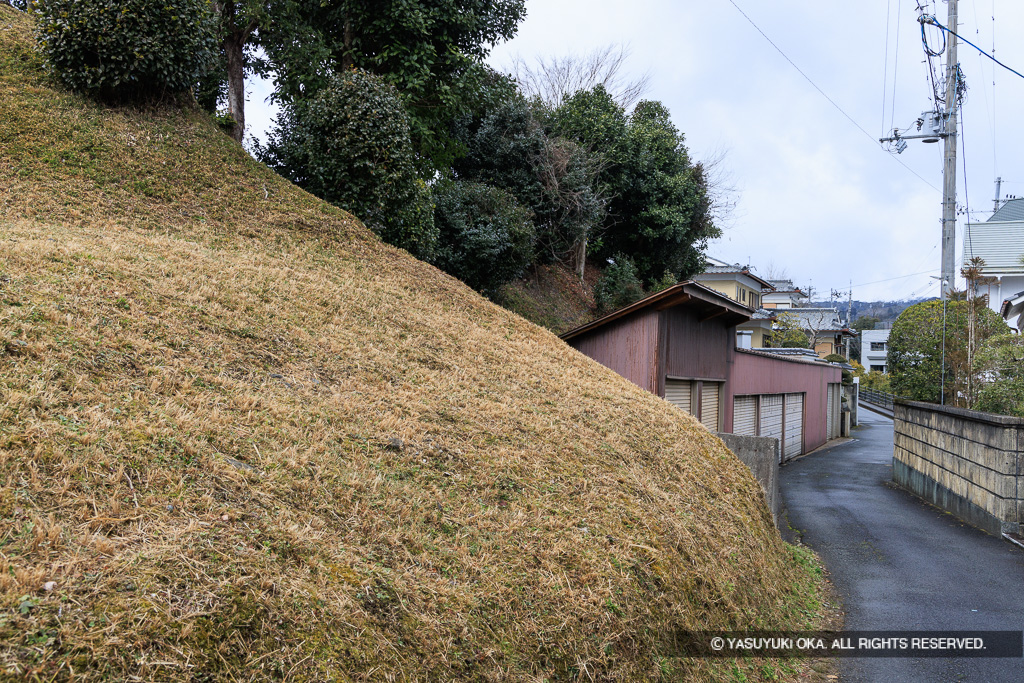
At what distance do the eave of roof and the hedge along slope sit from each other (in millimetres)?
3271

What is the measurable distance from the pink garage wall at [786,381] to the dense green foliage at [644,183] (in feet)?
20.0

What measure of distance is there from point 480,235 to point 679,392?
6.04 meters

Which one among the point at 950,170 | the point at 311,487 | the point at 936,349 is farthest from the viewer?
the point at 936,349

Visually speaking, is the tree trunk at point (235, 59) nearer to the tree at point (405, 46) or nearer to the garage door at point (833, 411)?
the tree at point (405, 46)

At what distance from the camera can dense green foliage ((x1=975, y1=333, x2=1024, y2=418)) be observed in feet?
39.2

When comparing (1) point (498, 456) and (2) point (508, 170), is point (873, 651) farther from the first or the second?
(2) point (508, 170)

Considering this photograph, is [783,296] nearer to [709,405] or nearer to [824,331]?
[824,331]

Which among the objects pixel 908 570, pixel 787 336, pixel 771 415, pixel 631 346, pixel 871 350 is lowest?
pixel 908 570

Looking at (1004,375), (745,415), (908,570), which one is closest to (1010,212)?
(745,415)

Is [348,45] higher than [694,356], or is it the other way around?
[348,45]

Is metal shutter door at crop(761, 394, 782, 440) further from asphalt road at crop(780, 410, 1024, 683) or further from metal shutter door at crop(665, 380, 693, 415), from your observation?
metal shutter door at crop(665, 380, 693, 415)

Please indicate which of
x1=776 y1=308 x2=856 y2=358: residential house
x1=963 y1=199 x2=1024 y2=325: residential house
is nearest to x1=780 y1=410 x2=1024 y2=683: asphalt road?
x1=963 y1=199 x2=1024 y2=325: residential house

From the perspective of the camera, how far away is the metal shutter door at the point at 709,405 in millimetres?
14688

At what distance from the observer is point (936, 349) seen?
62.2 feet
